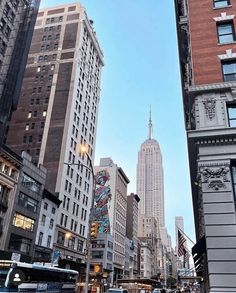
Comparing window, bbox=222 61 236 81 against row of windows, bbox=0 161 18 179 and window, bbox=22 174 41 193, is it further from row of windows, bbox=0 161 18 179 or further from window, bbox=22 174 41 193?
window, bbox=22 174 41 193

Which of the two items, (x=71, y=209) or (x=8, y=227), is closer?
(x=8, y=227)

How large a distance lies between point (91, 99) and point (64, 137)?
2318cm

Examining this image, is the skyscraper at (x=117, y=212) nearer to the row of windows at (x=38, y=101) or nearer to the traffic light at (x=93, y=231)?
the row of windows at (x=38, y=101)

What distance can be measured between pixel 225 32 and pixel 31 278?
22637 millimetres

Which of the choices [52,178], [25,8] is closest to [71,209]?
[52,178]

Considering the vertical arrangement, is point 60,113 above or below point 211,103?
above

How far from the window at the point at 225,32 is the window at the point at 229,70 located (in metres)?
1.83

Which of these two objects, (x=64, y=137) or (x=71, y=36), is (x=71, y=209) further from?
(x=71, y=36)

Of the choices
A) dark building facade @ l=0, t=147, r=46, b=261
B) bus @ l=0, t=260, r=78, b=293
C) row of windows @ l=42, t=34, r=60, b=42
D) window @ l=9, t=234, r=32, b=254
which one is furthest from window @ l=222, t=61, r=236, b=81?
row of windows @ l=42, t=34, r=60, b=42

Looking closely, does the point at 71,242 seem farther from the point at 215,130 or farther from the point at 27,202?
the point at 215,130

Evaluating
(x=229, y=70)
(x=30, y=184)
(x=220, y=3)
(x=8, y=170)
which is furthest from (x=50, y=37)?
(x=229, y=70)

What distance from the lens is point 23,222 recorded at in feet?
152

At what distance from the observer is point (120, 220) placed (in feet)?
363

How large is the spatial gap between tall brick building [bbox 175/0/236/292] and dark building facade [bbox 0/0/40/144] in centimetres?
3793
